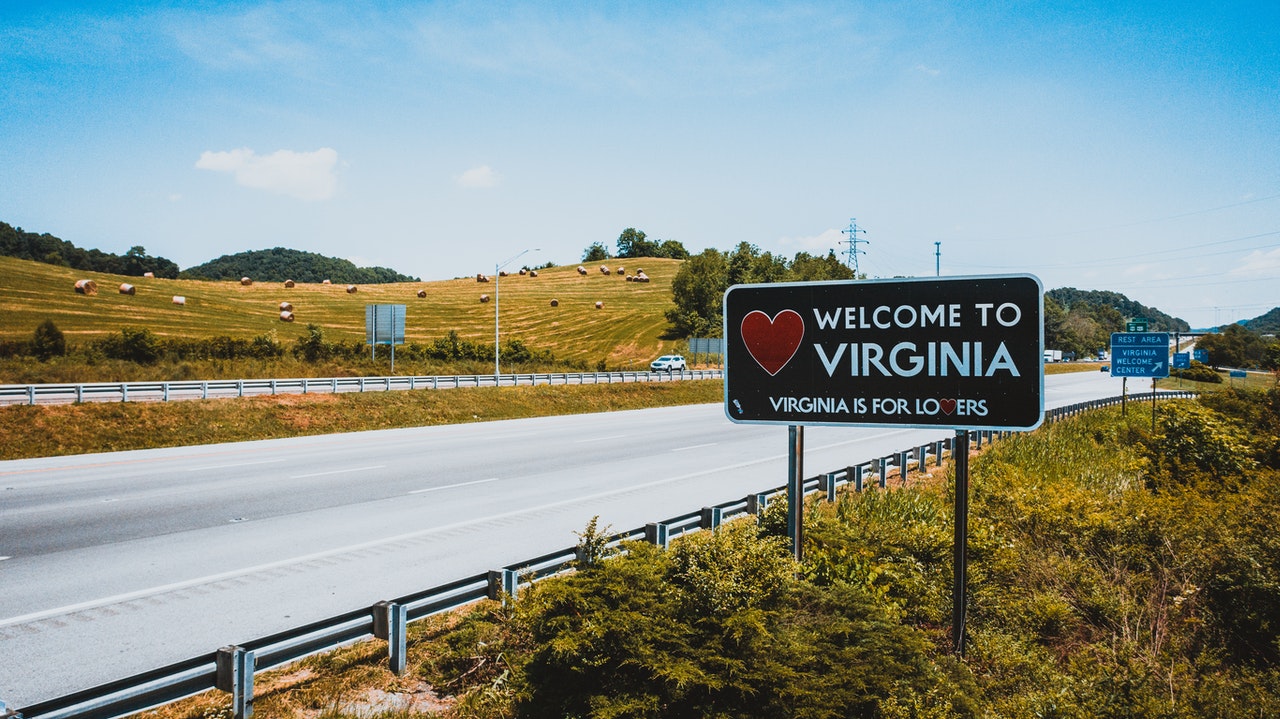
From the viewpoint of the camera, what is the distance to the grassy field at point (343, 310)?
195 feet

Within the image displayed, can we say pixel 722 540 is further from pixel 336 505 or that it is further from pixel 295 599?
pixel 336 505

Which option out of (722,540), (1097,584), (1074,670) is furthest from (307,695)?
(1097,584)

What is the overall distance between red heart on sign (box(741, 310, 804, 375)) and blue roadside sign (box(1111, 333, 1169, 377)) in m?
24.8

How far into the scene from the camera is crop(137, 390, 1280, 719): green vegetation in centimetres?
495

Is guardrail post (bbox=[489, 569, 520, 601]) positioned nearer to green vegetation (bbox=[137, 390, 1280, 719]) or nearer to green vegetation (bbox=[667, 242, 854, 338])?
green vegetation (bbox=[137, 390, 1280, 719])

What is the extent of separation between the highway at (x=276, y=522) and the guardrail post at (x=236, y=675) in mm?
1628

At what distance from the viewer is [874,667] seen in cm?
513

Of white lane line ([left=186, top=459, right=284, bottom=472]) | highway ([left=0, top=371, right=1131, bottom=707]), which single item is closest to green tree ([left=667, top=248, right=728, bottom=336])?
highway ([left=0, top=371, right=1131, bottom=707])

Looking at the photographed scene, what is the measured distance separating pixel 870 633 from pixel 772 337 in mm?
2601

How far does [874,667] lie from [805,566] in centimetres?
193

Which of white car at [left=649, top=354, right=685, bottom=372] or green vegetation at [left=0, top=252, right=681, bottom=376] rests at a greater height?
green vegetation at [left=0, top=252, right=681, bottom=376]

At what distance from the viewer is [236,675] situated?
5195mm

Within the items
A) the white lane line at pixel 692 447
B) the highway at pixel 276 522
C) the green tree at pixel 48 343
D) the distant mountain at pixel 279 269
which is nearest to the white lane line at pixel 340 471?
the highway at pixel 276 522

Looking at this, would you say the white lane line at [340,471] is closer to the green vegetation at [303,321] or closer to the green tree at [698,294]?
the green vegetation at [303,321]
